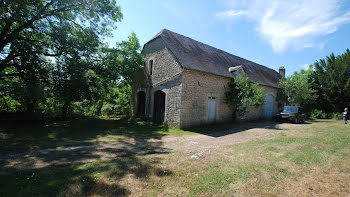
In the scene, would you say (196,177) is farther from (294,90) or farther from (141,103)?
(294,90)

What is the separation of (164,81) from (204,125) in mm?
4338

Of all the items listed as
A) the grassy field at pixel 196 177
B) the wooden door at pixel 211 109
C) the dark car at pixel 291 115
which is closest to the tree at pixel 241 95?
the wooden door at pixel 211 109

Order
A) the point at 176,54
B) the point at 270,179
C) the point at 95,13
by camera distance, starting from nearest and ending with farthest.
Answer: the point at 270,179, the point at 95,13, the point at 176,54

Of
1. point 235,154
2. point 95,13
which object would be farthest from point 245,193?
point 95,13

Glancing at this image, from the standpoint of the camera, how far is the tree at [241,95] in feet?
38.8

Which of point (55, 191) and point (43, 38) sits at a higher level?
point (43, 38)

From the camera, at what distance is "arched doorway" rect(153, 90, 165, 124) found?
473 inches

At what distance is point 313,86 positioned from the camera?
899 inches

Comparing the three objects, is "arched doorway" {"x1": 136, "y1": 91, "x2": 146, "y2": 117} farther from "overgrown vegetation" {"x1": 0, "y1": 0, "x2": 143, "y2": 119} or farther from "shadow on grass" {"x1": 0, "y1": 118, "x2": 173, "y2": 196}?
"shadow on grass" {"x1": 0, "y1": 118, "x2": 173, "y2": 196}

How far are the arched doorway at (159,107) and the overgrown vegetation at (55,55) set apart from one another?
121 inches

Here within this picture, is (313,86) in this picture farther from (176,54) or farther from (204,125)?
(176,54)

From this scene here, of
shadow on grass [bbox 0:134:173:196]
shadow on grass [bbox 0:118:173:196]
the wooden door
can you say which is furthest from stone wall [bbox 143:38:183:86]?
shadow on grass [bbox 0:134:173:196]

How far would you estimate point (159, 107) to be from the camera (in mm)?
12266

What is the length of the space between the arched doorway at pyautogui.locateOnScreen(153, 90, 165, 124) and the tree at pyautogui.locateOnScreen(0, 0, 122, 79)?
6012 millimetres
